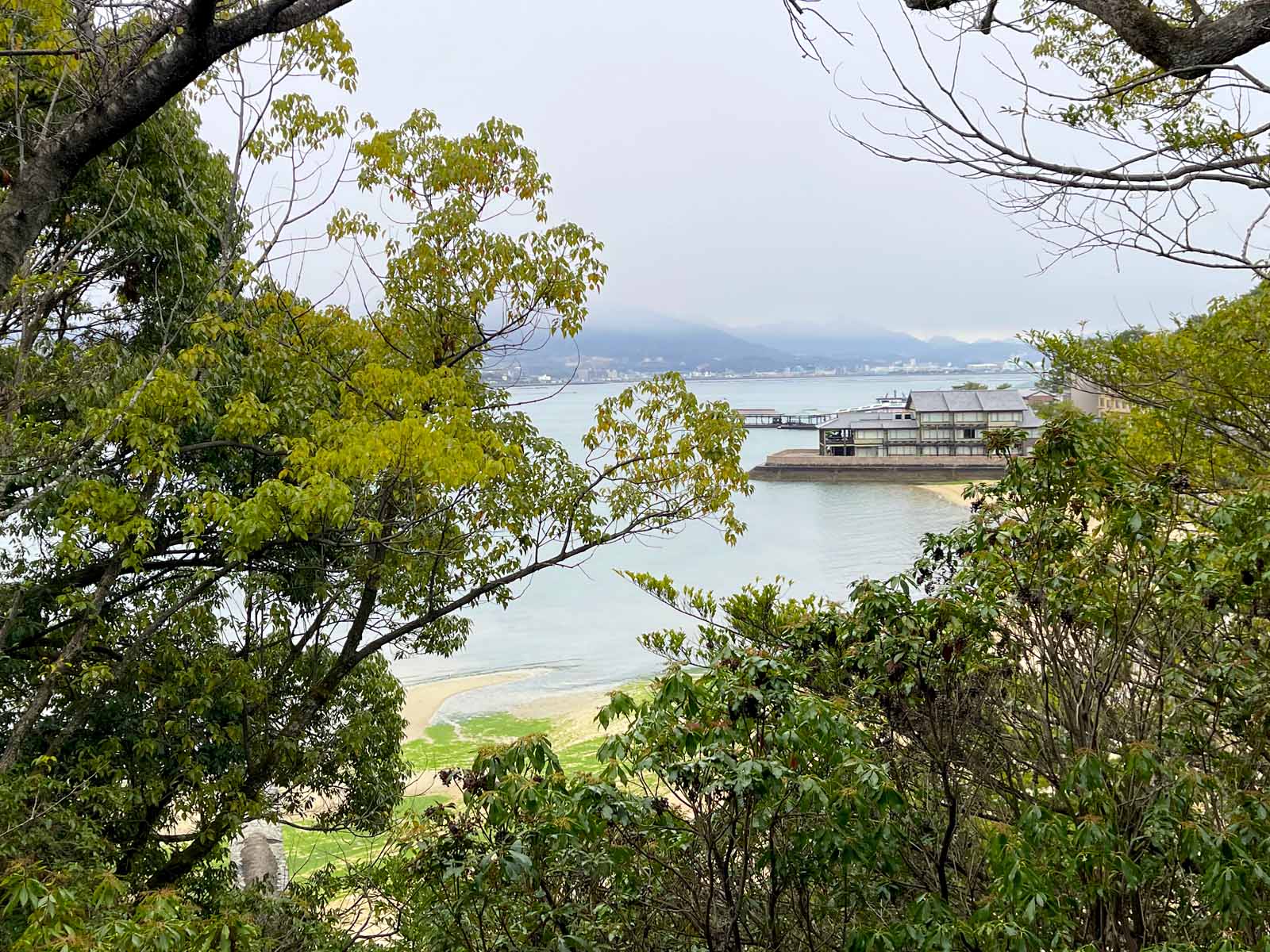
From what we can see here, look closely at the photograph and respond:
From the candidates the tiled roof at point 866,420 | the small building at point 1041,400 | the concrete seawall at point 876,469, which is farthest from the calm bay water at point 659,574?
the tiled roof at point 866,420

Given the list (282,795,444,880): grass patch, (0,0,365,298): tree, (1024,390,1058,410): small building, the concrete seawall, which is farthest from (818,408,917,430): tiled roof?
(0,0,365,298): tree

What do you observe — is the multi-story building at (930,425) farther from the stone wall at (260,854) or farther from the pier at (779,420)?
the stone wall at (260,854)

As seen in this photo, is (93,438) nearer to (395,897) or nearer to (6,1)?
(6,1)

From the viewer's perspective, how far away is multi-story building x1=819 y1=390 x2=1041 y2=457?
36.5 meters

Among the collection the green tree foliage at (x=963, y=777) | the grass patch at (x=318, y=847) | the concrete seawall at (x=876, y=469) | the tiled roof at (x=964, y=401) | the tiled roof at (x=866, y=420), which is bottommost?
the grass patch at (x=318, y=847)

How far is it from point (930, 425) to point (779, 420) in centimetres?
2408

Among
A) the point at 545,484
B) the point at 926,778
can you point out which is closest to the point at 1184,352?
the point at 926,778

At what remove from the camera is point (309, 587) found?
5.67 metres

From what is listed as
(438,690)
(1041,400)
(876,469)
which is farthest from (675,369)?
(876,469)

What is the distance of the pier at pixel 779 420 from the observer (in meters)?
59.0

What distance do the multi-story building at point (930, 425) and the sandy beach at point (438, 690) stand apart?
78.9ft

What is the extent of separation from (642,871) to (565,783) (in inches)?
22.8

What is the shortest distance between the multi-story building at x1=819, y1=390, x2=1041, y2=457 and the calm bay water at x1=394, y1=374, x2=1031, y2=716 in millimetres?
3790

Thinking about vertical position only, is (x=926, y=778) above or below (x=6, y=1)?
below
